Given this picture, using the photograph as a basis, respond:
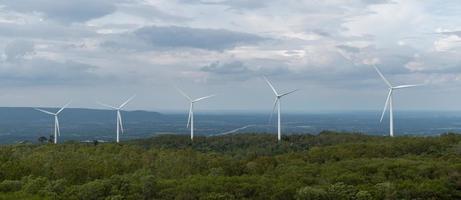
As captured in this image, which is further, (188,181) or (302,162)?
(302,162)

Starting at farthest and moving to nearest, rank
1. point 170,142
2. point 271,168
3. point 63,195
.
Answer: point 170,142 → point 271,168 → point 63,195

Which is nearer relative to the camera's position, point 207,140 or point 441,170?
point 441,170

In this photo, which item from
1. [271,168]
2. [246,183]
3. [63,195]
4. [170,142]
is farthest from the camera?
[170,142]

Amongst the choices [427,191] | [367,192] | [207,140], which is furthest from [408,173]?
[207,140]

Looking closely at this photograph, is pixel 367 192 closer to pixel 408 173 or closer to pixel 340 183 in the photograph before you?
pixel 340 183

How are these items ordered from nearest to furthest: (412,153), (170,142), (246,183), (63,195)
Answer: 1. (63,195)
2. (246,183)
3. (412,153)
4. (170,142)

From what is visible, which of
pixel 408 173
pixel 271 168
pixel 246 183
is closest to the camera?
pixel 246 183

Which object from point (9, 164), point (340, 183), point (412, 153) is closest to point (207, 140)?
point (412, 153)

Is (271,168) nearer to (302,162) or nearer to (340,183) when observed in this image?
(302,162)
